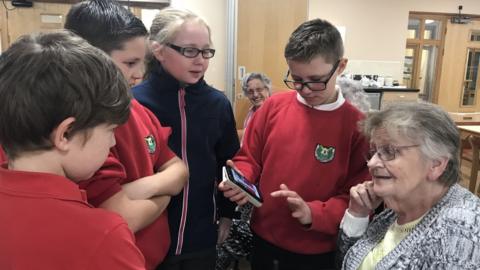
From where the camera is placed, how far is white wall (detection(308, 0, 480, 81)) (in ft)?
21.8

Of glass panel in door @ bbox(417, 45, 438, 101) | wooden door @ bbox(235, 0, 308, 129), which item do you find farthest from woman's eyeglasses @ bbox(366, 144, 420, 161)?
glass panel in door @ bbox(417, 45, 438, 101)

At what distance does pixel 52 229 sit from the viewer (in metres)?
0.60

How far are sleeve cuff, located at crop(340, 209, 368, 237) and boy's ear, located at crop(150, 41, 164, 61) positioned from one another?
881mm

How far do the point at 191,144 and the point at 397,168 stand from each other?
0.70 meters

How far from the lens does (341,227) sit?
1.31m

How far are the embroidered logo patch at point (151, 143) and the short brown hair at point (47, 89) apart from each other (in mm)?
428

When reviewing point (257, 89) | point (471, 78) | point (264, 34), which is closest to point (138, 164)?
point (257, 89)

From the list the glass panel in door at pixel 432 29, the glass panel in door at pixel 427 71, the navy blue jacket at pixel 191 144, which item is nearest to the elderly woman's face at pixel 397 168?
the navy blue jacket at pixel 191 144

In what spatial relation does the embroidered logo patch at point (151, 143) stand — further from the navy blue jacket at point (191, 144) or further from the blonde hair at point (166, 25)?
the blonde hair at point (166, 25)

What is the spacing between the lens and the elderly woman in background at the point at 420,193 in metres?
0.96

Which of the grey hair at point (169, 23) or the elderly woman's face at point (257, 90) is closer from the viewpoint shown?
the grey hair at point (169, 23)

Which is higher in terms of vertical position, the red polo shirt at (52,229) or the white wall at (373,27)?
the white wall at (373,27)

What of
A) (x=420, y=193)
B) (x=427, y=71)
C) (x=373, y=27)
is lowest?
(x=427, y=71)

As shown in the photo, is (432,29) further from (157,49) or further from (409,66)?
(157,49)
